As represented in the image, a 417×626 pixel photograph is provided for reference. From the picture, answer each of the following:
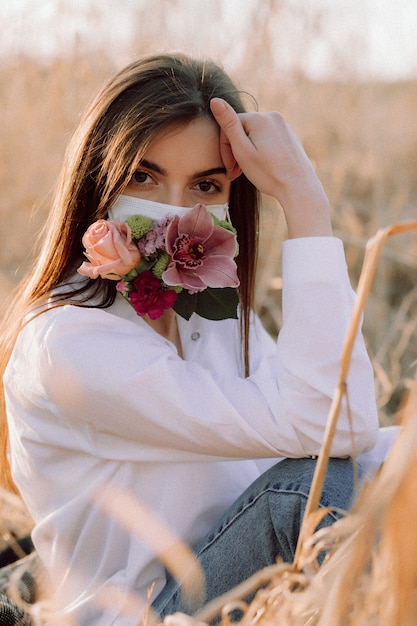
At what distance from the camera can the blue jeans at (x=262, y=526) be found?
1517 millimetres

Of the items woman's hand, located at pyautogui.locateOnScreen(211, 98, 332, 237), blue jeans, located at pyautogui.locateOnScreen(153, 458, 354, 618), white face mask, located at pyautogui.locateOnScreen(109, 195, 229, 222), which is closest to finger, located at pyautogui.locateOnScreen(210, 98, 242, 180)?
woman's hand, located at pyautogui.locateOnScreen(211, 98, 332, 237)

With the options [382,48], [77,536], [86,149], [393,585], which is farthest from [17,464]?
[382,48]

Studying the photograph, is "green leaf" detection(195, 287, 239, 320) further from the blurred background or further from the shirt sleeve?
the blurred background

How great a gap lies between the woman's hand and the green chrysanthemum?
0.25 metres

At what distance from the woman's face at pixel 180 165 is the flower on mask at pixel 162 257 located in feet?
0.32

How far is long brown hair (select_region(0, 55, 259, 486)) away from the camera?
5.52 ft

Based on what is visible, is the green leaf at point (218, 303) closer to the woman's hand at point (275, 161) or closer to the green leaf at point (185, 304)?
the green leaf at point (185, 304)

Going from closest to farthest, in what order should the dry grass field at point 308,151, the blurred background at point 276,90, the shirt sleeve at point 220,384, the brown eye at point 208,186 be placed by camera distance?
the shirt sleeve at point 220,384, the brown eye at point 208,186, the blurred background at point 276,90, the dry grass field at point 308,151

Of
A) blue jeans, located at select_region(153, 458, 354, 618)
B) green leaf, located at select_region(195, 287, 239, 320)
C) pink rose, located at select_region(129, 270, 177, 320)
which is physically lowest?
blue jeans, located at select_region(153, 458, 354, 618)

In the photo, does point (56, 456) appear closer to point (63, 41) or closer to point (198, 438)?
point (198, 438)

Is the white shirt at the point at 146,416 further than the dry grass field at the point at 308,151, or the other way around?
the dry grass field at the point at 308,151

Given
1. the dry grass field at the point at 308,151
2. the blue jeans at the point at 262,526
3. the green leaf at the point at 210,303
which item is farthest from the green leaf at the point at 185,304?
the dry grass field at the point at 308,151

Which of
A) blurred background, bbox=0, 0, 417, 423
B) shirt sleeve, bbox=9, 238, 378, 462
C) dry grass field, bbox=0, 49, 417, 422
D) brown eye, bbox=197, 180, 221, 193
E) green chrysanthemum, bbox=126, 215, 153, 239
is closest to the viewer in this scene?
shirt sleeve, bbox=9, 238, 378, 462

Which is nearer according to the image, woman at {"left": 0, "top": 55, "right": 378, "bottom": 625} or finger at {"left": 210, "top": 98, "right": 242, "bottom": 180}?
woman at {"left": 0, "top": 55, "right": 378, "bottom": 625}
